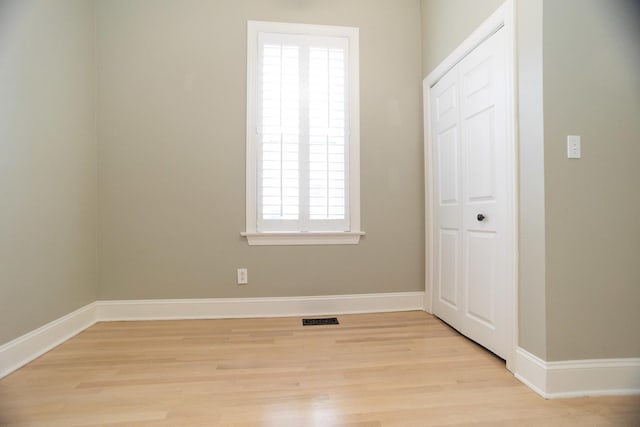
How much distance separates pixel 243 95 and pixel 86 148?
1262 millimetres

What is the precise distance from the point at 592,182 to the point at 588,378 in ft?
2.99

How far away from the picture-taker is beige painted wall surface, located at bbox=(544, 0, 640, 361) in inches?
53.2

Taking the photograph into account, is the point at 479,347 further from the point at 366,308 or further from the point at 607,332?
the point at 366,308

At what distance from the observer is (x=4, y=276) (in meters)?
1.55

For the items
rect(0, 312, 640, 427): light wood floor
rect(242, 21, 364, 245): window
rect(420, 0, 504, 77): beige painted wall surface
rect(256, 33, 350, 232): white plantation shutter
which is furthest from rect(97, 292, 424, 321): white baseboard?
rect(420, 0, 504, 77): beige painted wall surface

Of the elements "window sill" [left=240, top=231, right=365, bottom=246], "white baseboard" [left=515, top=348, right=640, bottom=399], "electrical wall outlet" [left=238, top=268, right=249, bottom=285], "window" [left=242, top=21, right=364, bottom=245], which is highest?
"window" [left=242, top=21, right=364, bottom=245]

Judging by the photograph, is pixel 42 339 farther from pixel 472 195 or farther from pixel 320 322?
pixel 472 195

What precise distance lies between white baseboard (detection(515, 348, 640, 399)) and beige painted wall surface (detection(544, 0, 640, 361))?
4 centimetres

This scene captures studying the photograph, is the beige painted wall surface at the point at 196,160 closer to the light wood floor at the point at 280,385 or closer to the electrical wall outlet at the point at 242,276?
the electrical wall outlet at the point at 242,276

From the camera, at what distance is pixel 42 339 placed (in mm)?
1771

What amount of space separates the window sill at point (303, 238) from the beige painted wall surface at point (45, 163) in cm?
119

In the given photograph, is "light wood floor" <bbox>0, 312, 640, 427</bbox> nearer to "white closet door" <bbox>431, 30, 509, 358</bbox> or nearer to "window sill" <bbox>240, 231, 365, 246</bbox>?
"white closet door" <bbox>431, 30, 509, 358</bbox>

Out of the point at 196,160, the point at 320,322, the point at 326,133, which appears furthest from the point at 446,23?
the point at 320,322

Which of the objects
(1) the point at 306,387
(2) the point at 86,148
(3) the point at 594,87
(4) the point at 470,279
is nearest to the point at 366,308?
(4) the point at 470,279
